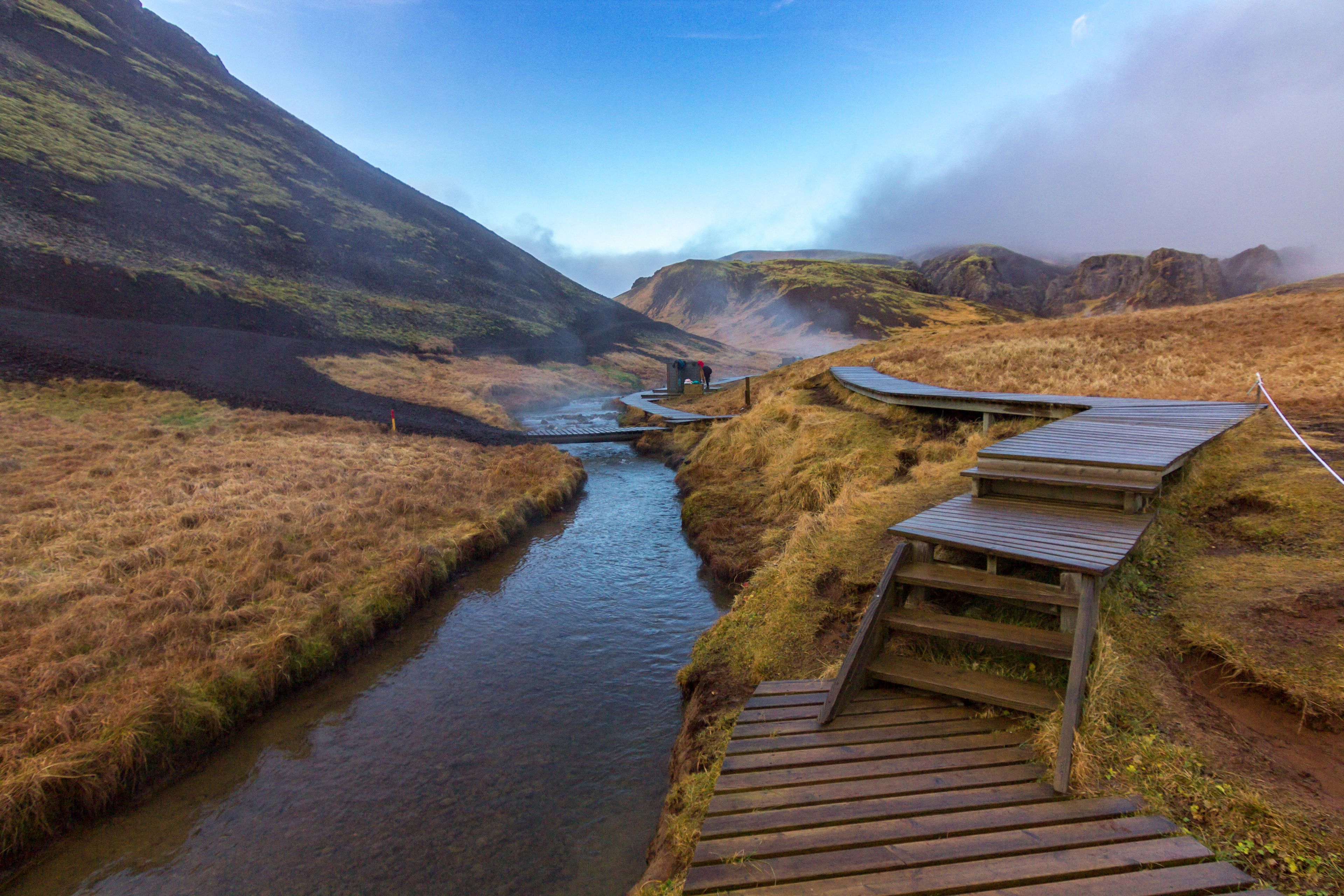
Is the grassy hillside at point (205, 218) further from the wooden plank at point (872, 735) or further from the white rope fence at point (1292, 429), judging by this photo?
the white rope fence at point (1292, 429)

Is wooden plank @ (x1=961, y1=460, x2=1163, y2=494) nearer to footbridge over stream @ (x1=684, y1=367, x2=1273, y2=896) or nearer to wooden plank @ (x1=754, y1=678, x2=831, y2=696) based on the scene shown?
footbridge over stream @ (x1=684, y1=367, x2=1273, y2=896)

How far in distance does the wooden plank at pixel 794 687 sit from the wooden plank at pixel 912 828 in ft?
5.23

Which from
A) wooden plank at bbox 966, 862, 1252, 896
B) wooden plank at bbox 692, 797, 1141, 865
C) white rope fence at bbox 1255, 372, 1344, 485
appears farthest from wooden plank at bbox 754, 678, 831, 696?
white rope fence at bbox 1255, 372, 1344, 485

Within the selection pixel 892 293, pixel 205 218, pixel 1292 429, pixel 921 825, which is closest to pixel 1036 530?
pixel 921 825

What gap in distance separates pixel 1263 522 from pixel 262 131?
85778mm

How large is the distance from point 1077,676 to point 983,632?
0.88m

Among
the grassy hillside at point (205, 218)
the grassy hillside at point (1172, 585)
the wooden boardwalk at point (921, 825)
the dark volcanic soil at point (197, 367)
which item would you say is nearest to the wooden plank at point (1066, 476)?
the grassy hillside at point (1172, 585)

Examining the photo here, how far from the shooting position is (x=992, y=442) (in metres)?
11.2

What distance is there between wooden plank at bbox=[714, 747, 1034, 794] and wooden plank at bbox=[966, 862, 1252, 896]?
94 centimetres

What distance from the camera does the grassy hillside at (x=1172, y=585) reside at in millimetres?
3434

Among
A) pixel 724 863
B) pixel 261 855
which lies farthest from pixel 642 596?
pixel 724 863

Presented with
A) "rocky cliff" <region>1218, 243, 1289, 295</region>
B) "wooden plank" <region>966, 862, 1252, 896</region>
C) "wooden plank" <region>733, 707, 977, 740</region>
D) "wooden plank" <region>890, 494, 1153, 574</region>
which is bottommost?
"wooden plank" <region>733, 707, 977, 740</region>

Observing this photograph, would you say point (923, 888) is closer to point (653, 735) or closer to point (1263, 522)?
point (653, 735)

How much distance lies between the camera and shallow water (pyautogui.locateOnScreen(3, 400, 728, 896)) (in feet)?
18.2
